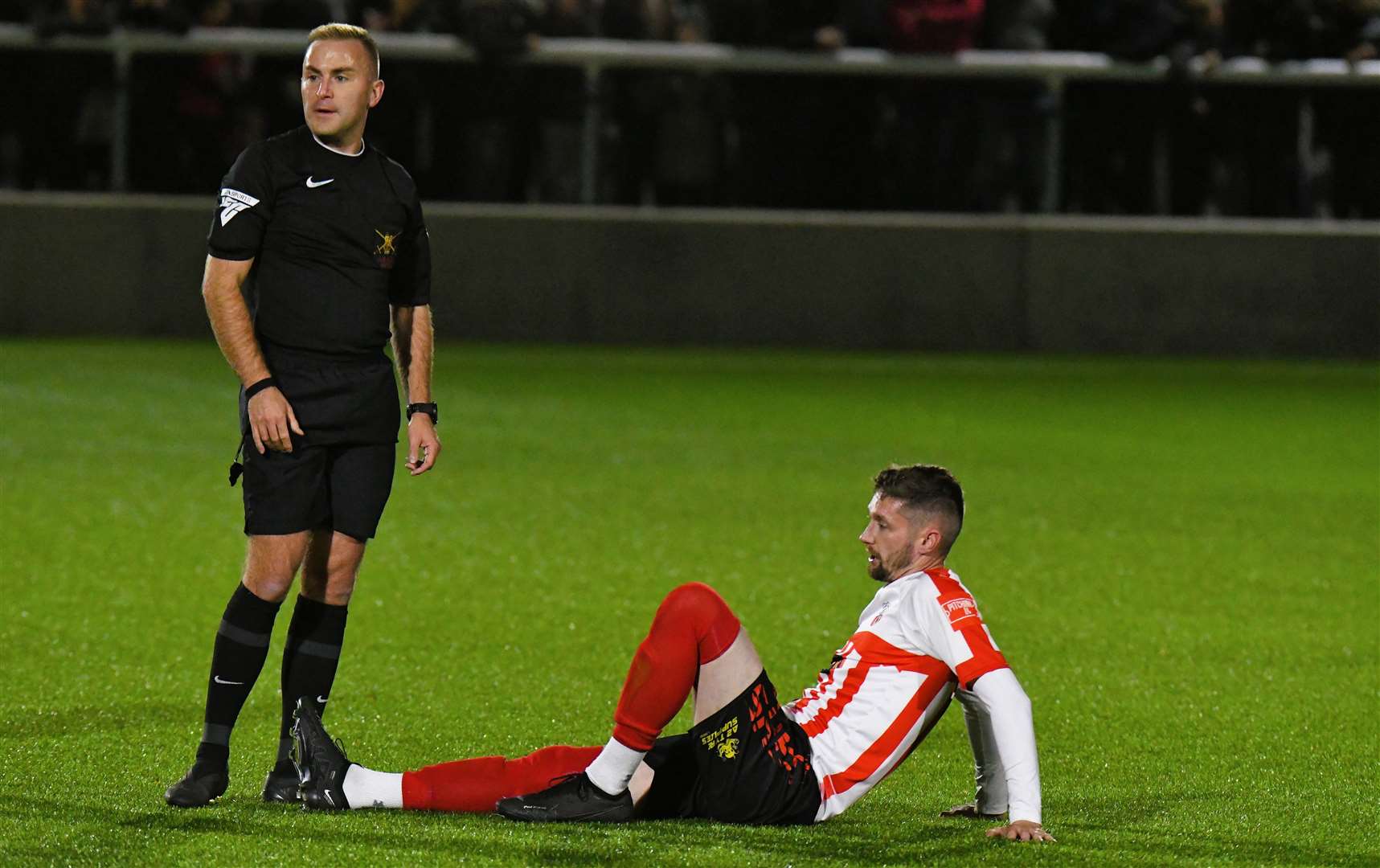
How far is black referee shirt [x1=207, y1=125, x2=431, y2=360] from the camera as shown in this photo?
16.1 feet

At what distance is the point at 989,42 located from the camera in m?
18.8

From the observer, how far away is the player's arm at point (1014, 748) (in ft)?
15.3

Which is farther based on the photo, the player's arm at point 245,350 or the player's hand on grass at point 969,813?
the player's hand on grass at point 969,813

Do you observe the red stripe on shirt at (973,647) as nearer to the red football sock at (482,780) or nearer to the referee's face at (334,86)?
the red football sock at (482,780)

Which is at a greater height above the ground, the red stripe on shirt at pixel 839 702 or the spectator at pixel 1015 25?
the spectator at pixel 1015 25

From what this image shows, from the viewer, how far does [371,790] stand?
16.1ft

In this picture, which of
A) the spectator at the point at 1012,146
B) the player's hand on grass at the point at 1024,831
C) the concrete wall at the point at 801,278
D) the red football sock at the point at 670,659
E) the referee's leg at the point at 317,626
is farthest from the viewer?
the spectator at the point at 1012,146

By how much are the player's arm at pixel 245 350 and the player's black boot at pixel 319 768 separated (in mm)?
669

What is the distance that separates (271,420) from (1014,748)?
72.2 inches

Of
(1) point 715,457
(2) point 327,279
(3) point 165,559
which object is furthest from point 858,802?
(1) point 715,457

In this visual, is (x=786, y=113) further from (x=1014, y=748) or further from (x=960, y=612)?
(x=1014, y=748)

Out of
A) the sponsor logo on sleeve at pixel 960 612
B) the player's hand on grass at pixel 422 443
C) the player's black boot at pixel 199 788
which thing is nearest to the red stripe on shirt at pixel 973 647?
the sponsor logo on sleeve at pixel 960 612

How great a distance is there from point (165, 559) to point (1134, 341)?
11.7 m

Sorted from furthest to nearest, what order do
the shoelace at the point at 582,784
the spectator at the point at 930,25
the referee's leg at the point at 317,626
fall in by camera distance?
the spectator at the point at 930,25 < the referee's leg at the point at 317,626 < the shoelace at the point at 582,784
